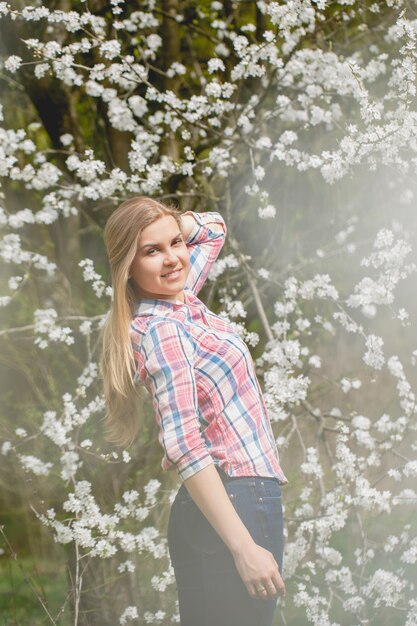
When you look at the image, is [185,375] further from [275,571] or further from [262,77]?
[262,77]

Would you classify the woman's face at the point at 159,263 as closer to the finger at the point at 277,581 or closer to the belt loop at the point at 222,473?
the belt loop at the point at 222,473

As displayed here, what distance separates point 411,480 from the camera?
2.83 meters

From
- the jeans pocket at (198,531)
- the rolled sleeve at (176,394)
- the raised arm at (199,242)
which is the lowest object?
the jeans pocket at (198,531)

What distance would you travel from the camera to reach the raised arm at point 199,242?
1.77 meters

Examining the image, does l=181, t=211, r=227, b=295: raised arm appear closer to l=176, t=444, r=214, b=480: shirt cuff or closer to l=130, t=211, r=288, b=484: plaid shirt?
l=130, t=211, r=288, b=484: plaid shirt

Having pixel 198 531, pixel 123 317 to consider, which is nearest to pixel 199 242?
pixel 123 317

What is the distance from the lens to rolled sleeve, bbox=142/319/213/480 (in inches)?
53.1

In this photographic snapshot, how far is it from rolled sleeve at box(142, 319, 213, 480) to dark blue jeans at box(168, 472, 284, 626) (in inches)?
4.2

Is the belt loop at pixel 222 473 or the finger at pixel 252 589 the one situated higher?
the belt loop at pixel 222 473


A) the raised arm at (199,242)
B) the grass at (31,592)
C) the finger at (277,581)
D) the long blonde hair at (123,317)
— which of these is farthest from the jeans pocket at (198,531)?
the grass at (31,592)

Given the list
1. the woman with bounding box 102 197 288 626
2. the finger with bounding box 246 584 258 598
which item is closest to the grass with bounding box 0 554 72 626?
the woman with bounding box 102 197 288 626

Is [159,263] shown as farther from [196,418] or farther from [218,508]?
[218,508]

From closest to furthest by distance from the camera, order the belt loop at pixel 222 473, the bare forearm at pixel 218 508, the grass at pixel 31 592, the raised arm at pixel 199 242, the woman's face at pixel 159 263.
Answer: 1. the bare forearm at pixel 218 508
2. the belt loop at pixel 222 473
3. the woman's face at pixel 159 263
4. the raised arm at pixel 199 242
5. the grass at pixel 31 592

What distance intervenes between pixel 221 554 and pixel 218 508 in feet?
0.37
